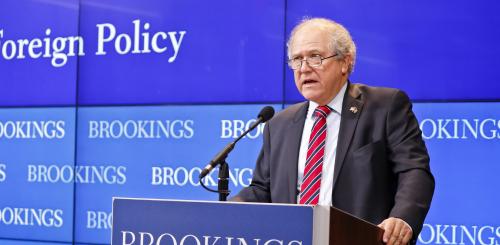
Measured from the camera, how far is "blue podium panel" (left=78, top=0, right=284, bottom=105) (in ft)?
13.4

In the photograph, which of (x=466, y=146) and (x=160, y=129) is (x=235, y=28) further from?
(x=466, y=146)

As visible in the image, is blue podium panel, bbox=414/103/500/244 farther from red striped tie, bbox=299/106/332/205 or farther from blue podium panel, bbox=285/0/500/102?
red striped tie, bbox=299/106/332/205

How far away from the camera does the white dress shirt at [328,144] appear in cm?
239

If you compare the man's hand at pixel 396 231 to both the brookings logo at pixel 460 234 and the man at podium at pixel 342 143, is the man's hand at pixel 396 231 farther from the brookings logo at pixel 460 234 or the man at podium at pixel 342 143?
the brookings logo at pixel 460 234

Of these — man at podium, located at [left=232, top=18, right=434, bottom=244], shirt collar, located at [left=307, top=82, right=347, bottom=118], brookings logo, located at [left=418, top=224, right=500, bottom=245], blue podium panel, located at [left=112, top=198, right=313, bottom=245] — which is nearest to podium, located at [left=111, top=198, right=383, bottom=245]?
blue podium panel, located at [left=112, top=198, right=313, bottom=245]

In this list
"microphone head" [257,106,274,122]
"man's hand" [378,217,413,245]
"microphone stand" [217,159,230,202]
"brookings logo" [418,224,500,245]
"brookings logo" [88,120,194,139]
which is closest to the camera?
"man's hand" [378,217,413,245]

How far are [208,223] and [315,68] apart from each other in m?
0.82

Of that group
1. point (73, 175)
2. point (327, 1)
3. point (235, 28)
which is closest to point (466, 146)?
point (327, 1)

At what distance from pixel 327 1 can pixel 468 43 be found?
0.75 m

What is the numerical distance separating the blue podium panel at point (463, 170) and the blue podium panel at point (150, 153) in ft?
2.83

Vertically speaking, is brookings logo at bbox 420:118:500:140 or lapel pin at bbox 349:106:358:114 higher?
lapel pin at bbox 349:106:358:114

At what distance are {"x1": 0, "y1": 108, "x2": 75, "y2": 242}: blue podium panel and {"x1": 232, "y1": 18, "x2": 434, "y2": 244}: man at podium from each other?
2.30 metres

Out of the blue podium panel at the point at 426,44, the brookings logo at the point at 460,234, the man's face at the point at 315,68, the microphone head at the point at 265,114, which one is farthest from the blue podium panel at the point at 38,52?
the microphone head at the point at 265,114

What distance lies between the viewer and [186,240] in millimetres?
1772
